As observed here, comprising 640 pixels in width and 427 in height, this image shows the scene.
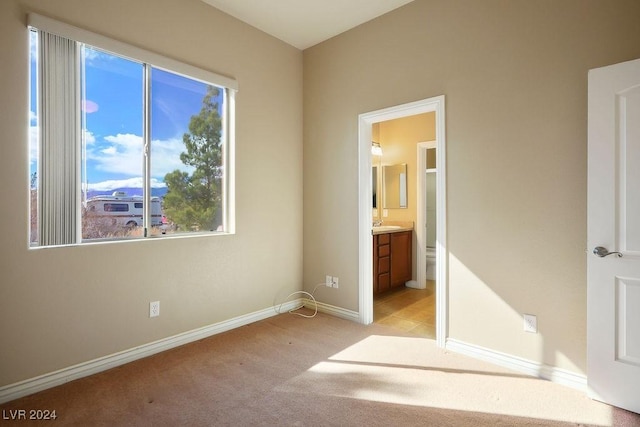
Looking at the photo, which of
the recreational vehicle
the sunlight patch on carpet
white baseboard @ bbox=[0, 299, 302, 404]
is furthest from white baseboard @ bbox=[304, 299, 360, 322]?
the recreational vehicle

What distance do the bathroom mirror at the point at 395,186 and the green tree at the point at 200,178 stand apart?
2858 millimetres

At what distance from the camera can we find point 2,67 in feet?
6.50

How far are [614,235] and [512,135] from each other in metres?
0.92

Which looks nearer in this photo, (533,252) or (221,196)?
(533,252)

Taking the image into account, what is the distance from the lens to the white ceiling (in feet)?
9.78

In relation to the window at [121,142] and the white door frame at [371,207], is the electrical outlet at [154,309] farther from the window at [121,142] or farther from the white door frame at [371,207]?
the white door frame at [371,207]

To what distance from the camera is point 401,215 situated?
5098 mm

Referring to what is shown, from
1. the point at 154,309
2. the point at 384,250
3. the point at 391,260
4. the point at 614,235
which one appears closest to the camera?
the point at 614,235

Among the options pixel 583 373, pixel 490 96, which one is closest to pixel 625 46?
pixel 490 96

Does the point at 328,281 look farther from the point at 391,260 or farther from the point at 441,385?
the point at 441,385

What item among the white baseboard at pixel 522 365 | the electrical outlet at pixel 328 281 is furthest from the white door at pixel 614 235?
the electrical outlet at pixel 328 281

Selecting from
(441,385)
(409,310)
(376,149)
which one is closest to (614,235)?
(441,385)

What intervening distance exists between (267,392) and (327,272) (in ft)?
5.65

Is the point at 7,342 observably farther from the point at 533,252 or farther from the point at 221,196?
the point at 533,252
